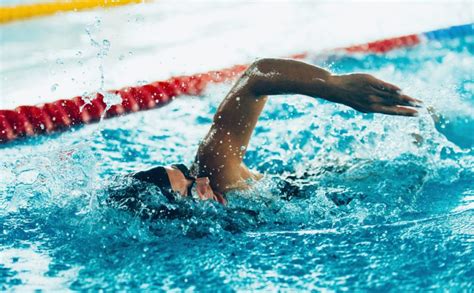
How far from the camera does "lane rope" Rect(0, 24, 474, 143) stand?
2938mm

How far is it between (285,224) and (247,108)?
1.09ft

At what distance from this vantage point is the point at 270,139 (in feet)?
8.84

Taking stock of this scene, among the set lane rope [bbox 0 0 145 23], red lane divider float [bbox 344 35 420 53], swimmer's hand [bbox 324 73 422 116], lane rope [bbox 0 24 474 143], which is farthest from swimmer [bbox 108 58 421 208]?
lane rope [bbox 0 0 145 23]

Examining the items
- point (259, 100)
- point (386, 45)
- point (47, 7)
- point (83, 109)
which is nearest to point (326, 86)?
point (259, 100)

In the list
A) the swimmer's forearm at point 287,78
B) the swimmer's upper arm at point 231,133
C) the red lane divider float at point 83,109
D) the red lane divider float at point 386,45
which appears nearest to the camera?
the swimmer's forearm at point 287,78

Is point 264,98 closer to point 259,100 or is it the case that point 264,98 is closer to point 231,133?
point 259,100

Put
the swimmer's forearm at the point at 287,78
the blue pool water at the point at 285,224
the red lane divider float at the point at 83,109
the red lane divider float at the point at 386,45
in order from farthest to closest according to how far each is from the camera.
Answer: the red lane divider float at the point at 386,45, the red lane divider float at the point at 83,109, the swimmer's forearm at the point at 287,78, the blue pool water at the point at 285,224

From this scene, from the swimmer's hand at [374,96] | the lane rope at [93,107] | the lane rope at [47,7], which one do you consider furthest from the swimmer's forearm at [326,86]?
the lane rope at [47,7]

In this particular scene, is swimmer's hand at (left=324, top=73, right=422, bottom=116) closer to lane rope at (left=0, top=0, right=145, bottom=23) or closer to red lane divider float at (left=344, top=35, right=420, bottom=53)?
red lane divider float at (left=344, top=35, right=420, bottom=53)

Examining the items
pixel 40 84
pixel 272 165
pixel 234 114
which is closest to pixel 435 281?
pixel 234 114

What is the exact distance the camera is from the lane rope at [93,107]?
116 inches

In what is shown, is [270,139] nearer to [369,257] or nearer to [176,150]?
[176,150]

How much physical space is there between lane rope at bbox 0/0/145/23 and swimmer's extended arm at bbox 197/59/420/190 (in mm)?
3789

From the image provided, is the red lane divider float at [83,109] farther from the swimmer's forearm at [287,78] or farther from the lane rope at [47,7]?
the lane rope at [47,7]
